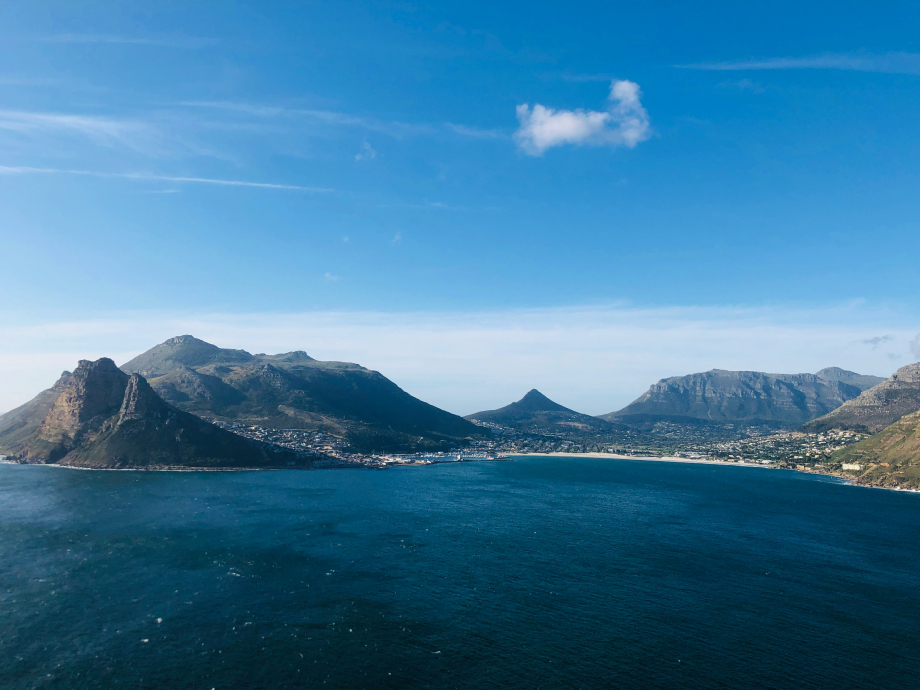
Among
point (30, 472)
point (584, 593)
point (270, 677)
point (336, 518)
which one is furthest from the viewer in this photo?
point (30, 472)

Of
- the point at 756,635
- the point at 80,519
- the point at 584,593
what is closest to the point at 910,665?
the point at 756,635

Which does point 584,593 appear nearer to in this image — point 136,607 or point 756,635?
point 756,635

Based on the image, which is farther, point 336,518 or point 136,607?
point 336,518

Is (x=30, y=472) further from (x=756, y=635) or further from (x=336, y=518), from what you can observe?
(x=756, y=635)

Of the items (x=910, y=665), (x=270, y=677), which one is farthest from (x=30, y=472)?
(x=910, y=665)

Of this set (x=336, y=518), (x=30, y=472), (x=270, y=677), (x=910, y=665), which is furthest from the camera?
(x=30, y=472)

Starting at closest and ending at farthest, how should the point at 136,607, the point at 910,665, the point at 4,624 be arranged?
the point at 910,665 < the point at 4,624 < the point at 136,607
